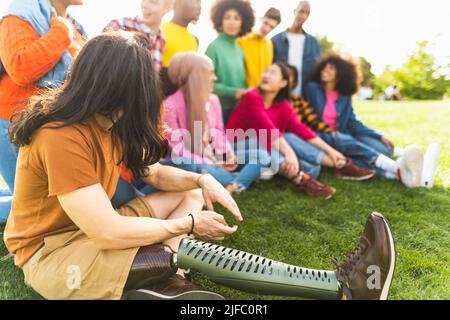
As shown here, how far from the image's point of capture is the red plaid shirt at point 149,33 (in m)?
2.78

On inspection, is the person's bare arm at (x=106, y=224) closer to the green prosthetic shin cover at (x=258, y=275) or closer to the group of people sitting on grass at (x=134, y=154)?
the group of people sitting on grass at (x=134, y=154)

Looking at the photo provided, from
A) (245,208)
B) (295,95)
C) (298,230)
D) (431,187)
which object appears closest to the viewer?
(298,230)

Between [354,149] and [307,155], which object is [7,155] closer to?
[307,155]

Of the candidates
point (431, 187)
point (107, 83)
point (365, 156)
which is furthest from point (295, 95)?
point (107, 83)

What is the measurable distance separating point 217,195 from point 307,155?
Answer: 1884 mm

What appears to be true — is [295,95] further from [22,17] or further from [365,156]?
[22,17]

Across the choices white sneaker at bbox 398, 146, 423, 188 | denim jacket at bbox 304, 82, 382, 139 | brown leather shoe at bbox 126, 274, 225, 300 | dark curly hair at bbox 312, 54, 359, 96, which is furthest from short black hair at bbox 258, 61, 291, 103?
brown leather shoe at bbox 126, 274, 225, 300

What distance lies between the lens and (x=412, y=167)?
3293mm

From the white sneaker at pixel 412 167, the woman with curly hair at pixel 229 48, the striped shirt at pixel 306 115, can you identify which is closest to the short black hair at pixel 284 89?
the woman with curly hair at pixel 229 48

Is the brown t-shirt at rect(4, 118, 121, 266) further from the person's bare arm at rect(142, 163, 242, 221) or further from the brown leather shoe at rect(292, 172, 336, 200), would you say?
the brown leather shoe at rect(292, 172, 336, 200)

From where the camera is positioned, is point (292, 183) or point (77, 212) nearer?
point (77, 212)

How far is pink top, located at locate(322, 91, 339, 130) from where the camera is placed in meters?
4.14
